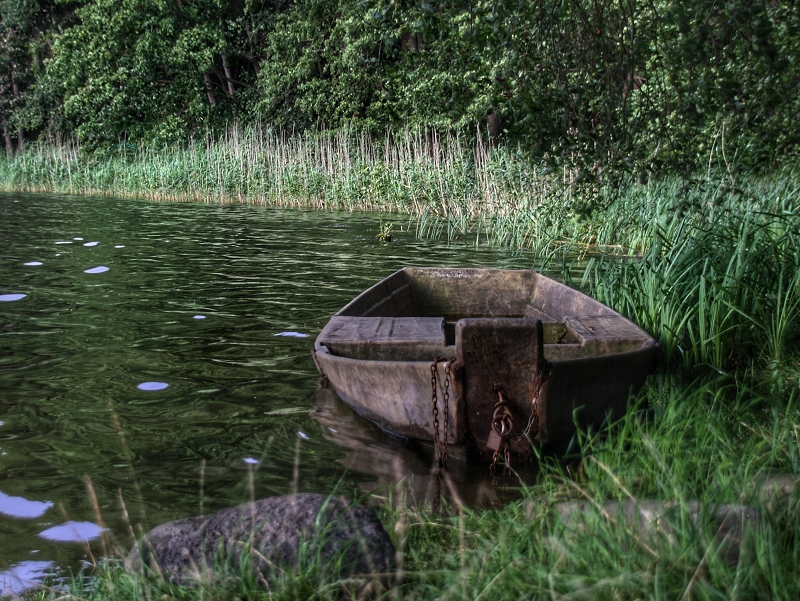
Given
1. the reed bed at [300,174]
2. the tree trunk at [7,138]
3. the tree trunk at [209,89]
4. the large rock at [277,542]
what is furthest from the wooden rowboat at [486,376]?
the tree trunk at [7,138]

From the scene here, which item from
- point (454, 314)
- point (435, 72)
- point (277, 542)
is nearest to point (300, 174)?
point (435, 72)

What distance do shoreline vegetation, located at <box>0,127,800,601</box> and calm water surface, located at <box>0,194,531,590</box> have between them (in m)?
0.46

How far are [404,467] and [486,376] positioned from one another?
23.2 inches

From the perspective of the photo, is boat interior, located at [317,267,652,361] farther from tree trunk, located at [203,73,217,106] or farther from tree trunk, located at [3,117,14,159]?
tree trunk, located at [3,117,14,159]

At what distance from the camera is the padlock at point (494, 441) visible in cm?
354

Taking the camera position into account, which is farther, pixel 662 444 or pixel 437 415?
pixel 437 415

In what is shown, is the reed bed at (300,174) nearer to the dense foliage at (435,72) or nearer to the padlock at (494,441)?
the dense foliage at (435,72)

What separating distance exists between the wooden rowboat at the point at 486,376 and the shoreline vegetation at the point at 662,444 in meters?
0.19

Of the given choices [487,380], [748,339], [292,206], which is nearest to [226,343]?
[487,380]

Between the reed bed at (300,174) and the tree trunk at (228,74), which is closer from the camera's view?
the reed bed at (300,174)

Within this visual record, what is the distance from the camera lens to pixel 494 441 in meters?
3.56

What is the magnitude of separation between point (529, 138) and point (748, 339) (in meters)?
1.92

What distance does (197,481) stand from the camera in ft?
11.3

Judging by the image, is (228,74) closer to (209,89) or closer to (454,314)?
(209,89)
